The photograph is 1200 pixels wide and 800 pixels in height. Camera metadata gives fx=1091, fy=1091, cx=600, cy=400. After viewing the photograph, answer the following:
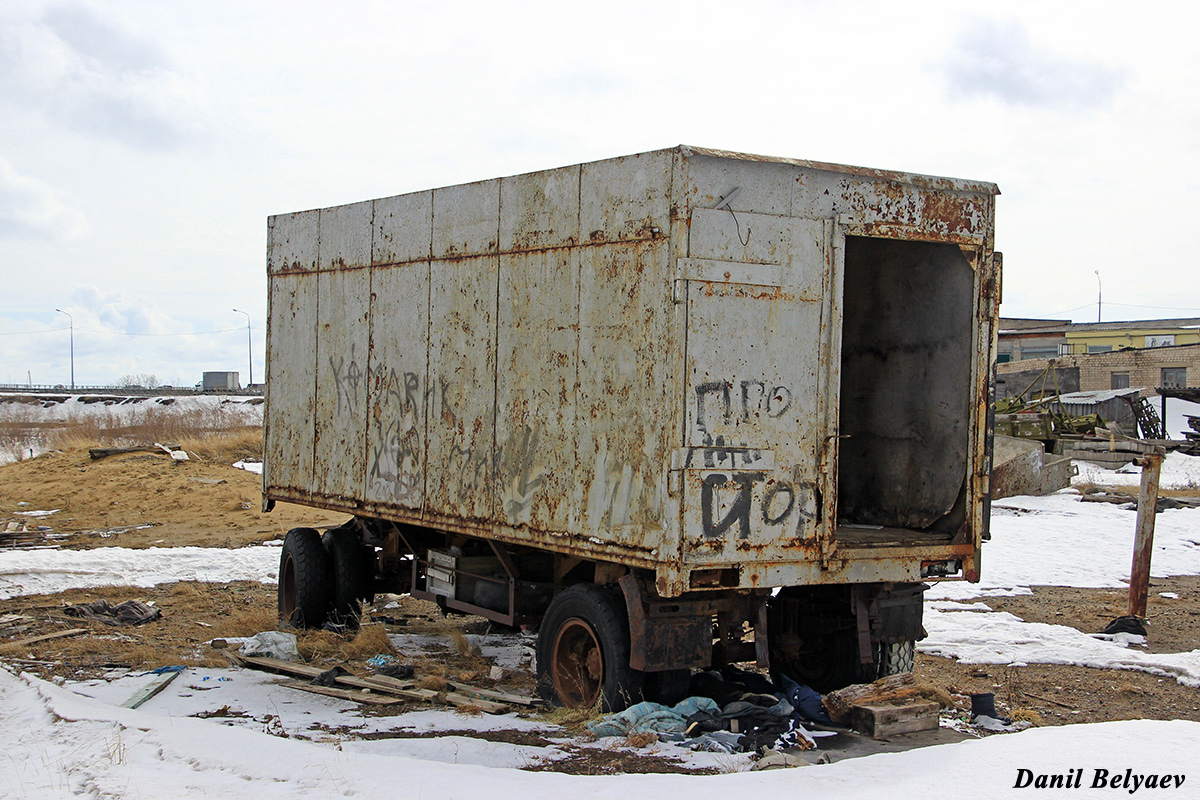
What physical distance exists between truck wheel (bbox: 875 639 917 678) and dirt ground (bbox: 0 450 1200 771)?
46 cm

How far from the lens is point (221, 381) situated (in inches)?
3492

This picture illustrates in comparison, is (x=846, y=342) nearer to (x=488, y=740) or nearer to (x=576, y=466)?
(x=576, y=466)

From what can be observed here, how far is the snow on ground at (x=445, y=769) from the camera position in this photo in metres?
4.94

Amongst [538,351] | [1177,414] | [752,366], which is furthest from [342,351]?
[1177,414]

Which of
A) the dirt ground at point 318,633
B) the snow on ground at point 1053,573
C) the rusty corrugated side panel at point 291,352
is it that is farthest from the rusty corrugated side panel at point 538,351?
the snow on ground at point 1053,573

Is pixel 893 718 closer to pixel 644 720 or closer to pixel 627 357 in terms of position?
pixel 644 720

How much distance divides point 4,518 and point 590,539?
16568mm

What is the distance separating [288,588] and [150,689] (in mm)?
3241

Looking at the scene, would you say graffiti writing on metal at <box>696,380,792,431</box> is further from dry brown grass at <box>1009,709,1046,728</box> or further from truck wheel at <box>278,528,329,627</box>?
truck wheel at <box>278,528,329,627</box>

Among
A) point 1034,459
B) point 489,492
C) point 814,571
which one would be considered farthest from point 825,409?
point 1034,459

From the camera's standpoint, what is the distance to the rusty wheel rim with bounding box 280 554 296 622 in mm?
10562

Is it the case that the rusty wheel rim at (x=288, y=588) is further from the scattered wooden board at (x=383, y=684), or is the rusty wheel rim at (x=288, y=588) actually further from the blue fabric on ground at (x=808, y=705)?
the blue fabric on ground at (x=808, y=705)

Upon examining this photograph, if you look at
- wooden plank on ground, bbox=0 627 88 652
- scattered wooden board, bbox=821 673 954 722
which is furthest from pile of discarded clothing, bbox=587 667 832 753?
wooden plank on ground, bbox=0 627 88 652

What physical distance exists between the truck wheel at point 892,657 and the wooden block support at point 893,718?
751mm
